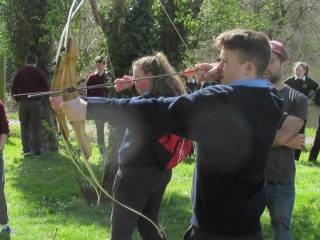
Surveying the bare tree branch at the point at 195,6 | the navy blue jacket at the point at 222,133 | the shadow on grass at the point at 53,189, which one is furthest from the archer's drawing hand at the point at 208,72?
the bare tree branch at the point at 195,6

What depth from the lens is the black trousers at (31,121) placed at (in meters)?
10.9

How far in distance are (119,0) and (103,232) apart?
2.82 meters

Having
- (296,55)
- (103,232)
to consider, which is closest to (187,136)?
(103,232)

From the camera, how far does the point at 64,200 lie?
764 centimetres

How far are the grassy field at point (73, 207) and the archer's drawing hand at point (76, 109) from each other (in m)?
3.11

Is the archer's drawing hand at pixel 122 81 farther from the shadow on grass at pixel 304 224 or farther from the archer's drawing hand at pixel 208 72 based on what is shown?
the shadow on grass at pixel 304 224

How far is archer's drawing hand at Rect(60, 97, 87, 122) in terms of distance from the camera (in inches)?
98.6

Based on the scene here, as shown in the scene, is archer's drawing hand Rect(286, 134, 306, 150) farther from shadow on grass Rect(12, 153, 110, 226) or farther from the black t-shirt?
the black t-shirt

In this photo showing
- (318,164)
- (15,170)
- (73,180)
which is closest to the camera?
(73,180)

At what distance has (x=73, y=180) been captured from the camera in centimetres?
862

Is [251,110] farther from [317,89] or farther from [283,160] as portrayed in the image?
[317,89]

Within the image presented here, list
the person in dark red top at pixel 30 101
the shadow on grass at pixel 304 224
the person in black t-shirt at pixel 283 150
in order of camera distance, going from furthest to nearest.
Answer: the person in dark red top at pixel 30 101 < the shadow on grass at pixel 304 224 < the person in black t-shirt at pixel 283 150

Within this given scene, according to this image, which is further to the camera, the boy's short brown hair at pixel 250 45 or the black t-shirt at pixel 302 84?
the black t-shirt at pixel 302 84

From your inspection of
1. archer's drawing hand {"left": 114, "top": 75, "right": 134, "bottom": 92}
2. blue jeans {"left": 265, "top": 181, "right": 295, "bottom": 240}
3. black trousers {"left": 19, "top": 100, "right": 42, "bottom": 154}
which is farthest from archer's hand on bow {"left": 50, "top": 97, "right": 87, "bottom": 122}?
black trousers {"left": 19, "top": 100, "right": 42, "bottom": 154}
